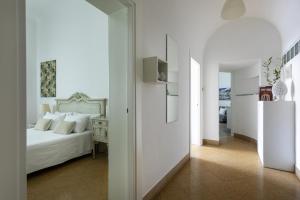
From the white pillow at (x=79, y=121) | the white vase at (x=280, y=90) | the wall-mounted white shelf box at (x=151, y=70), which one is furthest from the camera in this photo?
the white pillow at (x=79, y=121)

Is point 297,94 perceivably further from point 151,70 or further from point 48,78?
point 48,78

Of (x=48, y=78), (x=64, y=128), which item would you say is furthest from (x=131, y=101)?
(x=48, y=78)

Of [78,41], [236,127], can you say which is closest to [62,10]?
[78,41]

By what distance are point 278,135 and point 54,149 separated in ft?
12.0

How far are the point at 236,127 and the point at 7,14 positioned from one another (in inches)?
237

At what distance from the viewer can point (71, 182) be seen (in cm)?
254

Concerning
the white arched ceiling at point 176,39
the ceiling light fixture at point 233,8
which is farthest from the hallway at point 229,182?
the ceiling light fixture at point 233,8

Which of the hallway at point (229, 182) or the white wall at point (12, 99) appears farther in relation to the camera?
the hallway at point (229, 182)

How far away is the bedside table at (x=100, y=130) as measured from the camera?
11.3 feet

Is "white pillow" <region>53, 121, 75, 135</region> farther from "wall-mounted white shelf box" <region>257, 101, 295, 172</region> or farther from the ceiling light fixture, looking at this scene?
"wall-mounted white shelf box" <region>257, 101, 295, 172</region>

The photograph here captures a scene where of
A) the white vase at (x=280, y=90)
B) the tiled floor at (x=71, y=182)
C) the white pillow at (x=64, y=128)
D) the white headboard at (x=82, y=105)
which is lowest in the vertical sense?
the tiled floor at (x=71, y=182)

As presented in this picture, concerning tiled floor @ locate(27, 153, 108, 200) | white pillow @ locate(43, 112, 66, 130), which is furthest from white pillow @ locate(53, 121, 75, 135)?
tiled floor @ locate(27, 153, 108, 200)

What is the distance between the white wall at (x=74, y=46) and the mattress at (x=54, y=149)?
107 centimetres

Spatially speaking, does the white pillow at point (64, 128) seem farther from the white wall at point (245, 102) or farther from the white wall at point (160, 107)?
the white wall at point (245, 102)
